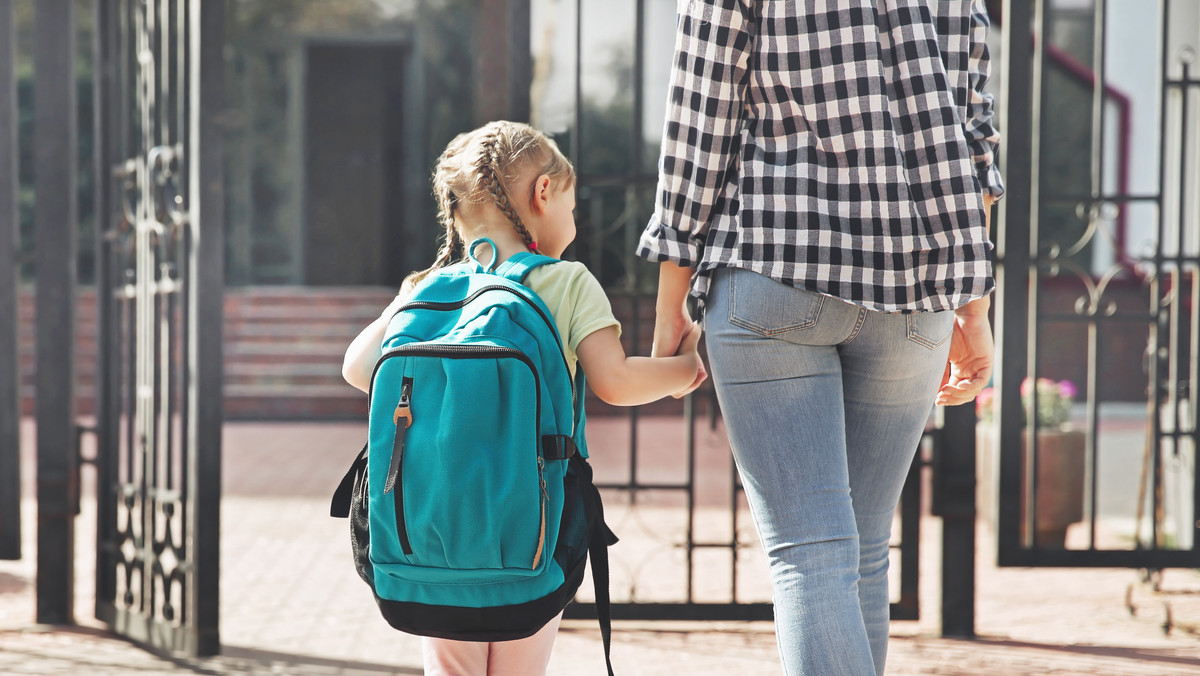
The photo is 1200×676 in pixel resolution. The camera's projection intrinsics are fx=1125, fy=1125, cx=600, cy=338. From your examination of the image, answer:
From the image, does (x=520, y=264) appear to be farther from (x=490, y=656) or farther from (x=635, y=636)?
(x=635, y=636)

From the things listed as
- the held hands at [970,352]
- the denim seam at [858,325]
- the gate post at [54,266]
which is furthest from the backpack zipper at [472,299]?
the gate post at [54,266]

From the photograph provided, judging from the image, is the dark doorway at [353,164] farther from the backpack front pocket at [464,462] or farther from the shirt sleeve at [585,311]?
the backpack front pocket at [464,462]

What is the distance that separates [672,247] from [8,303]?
9.76 feet

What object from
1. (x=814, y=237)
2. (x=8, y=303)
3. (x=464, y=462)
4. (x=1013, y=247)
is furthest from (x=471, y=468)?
(x=8, y=303)

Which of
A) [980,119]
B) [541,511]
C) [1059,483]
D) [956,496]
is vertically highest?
[980,119]

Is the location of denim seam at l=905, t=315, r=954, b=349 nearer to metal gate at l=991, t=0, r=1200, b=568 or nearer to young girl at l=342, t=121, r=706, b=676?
young girl at l=342, t=121, r=706, b=676

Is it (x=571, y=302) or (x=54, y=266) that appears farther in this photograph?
(x=54, y=266)

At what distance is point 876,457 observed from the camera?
1.82m

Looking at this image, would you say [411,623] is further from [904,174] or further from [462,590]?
[904,174]

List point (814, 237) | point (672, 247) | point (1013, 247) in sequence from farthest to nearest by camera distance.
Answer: point (1013, 247) → point (672, 247) → point (814, 237)

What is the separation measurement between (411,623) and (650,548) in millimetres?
3967

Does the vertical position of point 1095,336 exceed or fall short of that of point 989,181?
it falls short

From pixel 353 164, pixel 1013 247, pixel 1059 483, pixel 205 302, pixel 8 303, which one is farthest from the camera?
pixel 353 164

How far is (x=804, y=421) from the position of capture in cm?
165
